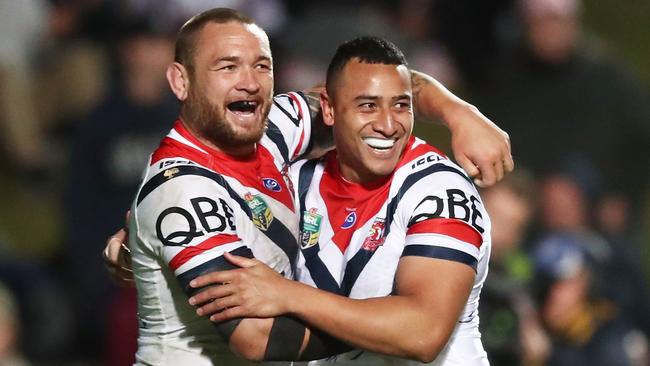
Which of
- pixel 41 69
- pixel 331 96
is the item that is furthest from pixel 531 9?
pixel 331 96

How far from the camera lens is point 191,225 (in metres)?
4.15

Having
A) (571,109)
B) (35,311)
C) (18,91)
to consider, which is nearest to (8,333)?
(35,311)

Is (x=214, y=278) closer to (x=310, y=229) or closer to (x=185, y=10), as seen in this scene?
(x=310, y=229)

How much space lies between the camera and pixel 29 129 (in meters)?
9.08

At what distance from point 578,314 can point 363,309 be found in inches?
159

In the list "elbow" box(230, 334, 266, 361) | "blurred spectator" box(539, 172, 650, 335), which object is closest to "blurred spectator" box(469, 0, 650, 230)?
"blurred spectator" box(539, 172, 650, 335)

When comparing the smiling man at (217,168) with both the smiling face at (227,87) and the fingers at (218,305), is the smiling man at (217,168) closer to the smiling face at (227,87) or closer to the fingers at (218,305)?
the smiling face at (227,87)

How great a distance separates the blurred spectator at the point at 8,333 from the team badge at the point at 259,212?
10.7ft

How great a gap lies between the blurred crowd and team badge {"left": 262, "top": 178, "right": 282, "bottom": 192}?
9.48ft

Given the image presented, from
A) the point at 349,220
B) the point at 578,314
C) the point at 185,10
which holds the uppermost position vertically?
the point at 185,10

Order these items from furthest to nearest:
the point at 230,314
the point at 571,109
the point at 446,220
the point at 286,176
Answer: the point at 571,109
the point at 286,176
the point at 446,220
the point at 230,314

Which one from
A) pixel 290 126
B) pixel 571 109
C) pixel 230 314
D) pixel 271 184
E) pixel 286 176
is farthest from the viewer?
pixel 571 109

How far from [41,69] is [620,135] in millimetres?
4018

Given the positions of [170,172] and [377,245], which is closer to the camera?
[170,172]
